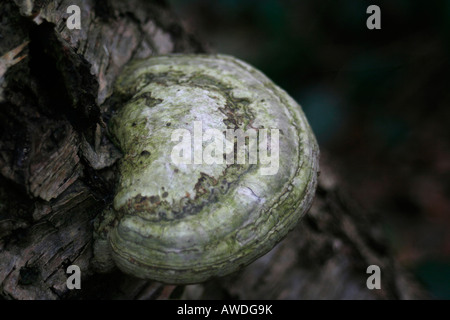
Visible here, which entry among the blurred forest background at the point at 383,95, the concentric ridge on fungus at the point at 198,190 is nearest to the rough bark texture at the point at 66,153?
the concentric ridge on fungus at the point at 198,190

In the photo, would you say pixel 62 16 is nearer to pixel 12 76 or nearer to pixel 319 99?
pixel 12 76

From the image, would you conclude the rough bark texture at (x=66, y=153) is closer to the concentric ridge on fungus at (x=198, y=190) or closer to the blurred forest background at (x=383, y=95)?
the concentric ridge on fungus at (x=198, y=190)

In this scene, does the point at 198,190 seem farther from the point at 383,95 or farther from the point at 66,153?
the point at 383,95

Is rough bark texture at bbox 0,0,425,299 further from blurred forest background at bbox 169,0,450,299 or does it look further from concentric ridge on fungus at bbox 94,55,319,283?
blurred forest background at bbox 169,0,450,299

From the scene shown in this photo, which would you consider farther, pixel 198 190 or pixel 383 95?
pixel 383 95

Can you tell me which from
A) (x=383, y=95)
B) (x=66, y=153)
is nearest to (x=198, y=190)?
(x=66, y=153)

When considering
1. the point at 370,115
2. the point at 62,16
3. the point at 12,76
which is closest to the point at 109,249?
the point at 12,76
